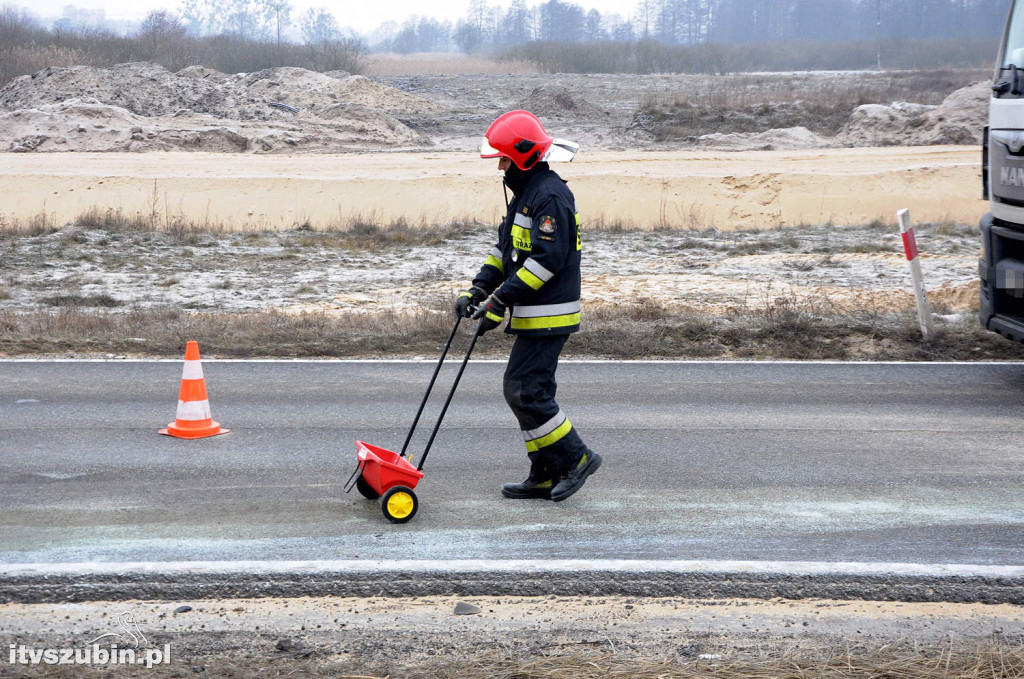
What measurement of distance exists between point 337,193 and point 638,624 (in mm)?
20025

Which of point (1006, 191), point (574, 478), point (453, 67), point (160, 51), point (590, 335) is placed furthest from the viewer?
point (453, 67)

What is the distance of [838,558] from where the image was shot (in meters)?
4.87

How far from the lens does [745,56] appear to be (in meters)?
77.3

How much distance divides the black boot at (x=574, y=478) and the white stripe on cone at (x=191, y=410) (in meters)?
2.85

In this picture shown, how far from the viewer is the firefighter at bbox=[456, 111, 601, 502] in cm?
529

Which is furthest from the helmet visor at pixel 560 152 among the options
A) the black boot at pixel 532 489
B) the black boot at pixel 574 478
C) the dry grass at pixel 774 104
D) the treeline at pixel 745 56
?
the treeline at pixel 745 56

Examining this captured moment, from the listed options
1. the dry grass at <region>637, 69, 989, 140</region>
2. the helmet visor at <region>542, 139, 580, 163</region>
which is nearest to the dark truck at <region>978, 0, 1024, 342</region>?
the helmet visor at <region>542, 139, 580, 163</region>

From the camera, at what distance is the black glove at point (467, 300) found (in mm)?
5492

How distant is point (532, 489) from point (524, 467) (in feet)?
1.97

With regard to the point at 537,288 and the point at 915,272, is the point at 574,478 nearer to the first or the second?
the point at 537,288

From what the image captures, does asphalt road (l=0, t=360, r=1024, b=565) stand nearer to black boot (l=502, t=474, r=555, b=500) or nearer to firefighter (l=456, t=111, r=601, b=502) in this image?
black boot (l=502, t=474, r=555, b=500)

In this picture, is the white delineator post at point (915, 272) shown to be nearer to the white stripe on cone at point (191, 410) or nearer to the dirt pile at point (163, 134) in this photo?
the white stripe on cone at point (191, 410)

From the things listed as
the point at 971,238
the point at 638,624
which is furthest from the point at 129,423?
the point at 971,238

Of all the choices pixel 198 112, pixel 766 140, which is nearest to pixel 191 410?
pixel 766 140
